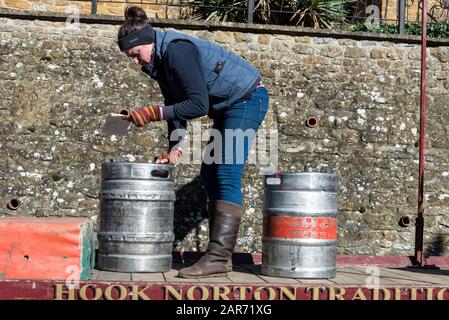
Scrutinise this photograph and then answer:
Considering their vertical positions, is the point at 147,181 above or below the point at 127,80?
below

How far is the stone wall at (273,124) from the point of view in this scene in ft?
23.9

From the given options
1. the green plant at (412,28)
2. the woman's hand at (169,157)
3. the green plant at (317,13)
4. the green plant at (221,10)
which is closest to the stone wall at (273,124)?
the green plant at (412,28)

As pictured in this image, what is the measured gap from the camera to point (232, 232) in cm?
421

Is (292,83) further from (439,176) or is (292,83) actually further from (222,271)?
(222,271)

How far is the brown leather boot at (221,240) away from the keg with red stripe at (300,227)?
21 centimetres

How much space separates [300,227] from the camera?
413 cm

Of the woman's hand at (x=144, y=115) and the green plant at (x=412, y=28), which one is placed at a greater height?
the green plant at (x=412, y=28)

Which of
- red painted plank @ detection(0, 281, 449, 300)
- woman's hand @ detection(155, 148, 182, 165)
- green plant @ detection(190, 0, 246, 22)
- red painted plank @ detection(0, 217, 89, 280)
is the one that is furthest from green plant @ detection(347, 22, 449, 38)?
red painted plank @ detection(0, 217, 89, 280)

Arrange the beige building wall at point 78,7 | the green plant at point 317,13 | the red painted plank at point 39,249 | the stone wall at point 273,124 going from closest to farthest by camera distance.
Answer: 1. the red painted plank at point 39,249
2. the stone wall at point 273,124
3. the green plant at point 317,13
4. the beige building wall at point 78,7

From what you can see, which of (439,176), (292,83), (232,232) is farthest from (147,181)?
(439,176)

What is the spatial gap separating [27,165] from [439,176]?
4.28m

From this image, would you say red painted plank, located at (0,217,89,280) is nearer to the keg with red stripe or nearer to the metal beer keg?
the metal beer keg

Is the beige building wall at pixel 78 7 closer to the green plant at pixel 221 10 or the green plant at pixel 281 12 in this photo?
the green plant at pixel 281 12

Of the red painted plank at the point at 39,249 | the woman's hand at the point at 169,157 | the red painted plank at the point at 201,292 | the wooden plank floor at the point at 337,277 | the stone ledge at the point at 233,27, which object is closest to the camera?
the red painted plank at the point at 201,292
